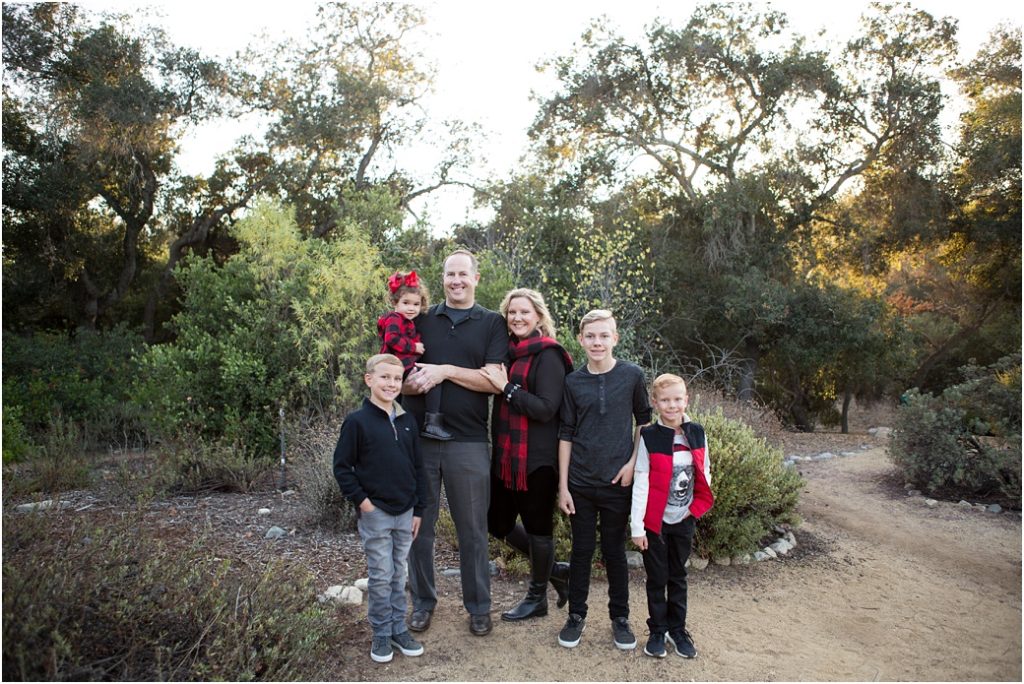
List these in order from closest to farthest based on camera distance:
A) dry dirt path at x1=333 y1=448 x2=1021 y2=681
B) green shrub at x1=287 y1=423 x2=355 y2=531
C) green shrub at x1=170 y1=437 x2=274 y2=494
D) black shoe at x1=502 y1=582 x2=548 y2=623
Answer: dry dirt path at x1=333 y1=448 x2=1021 y2=681
black shoe at x1=502 y1=582 x2=548 y2=623
green shrub at x1=287 y1=423 x2=355 y2=531
green shrub at x1=170 y1=437 x2=274 y2=494

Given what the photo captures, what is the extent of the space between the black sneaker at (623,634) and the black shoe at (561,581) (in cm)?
44

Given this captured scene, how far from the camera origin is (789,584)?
4.82m

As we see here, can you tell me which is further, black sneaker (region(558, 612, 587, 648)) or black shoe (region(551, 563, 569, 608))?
black shoe (region(551, 563, 569, 608))

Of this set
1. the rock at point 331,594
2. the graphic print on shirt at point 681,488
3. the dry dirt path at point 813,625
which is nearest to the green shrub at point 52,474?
the rock at point 331,594

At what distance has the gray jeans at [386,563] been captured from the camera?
337 cm

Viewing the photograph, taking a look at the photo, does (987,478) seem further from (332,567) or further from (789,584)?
(332,567)

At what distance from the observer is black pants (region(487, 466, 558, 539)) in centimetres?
369

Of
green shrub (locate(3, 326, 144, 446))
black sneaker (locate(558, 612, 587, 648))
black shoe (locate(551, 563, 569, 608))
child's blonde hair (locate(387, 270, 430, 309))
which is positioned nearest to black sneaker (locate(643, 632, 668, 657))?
black sneaker (locate(558, 612, 587, 648))

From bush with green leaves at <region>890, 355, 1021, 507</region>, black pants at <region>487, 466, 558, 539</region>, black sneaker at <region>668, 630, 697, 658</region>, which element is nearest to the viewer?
black sneaker at <region>668, 630, 697, 658</region>

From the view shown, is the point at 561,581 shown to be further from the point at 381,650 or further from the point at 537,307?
the point at 537,307

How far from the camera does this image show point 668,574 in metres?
3.60

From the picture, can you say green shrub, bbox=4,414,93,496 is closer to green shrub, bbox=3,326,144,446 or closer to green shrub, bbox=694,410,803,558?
green shrub, bbox=3,326,144,446

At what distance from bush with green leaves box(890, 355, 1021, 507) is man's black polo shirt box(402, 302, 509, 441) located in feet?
19.8

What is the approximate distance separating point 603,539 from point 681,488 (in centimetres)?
46
